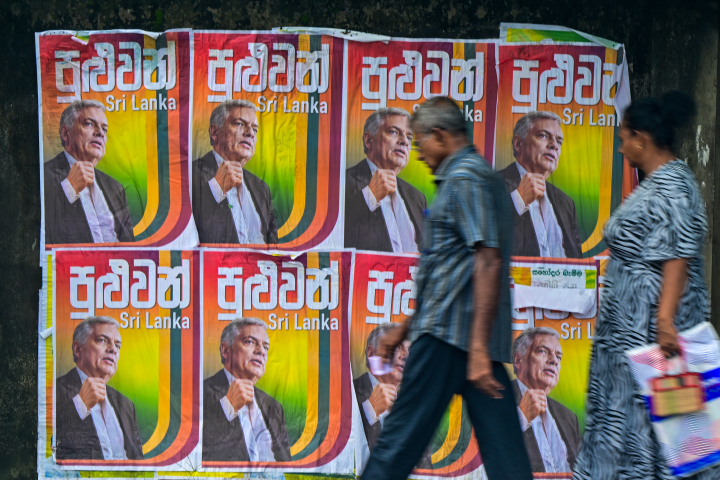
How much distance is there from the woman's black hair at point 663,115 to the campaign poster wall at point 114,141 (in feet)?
7.89

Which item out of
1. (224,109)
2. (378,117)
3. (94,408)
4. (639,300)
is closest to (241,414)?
(94,408)

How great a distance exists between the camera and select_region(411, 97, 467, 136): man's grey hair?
92.2 inches

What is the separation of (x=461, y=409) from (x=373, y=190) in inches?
53.0

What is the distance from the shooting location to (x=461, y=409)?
3768 millimetres

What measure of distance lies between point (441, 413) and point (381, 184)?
5.74 feet

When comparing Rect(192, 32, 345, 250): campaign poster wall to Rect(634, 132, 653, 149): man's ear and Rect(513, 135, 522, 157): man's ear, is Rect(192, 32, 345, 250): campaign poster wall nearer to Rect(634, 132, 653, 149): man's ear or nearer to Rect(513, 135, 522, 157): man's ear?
Rect(513, 135, 522, 157): man's ear

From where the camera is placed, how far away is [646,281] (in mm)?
2422

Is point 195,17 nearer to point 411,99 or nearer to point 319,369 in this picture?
point 411,99

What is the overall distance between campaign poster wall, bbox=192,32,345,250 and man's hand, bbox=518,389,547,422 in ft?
4.51

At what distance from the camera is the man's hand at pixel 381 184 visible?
3.76m

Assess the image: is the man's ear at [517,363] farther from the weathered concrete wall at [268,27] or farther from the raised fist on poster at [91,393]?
the raised fist on poster at [91,393]

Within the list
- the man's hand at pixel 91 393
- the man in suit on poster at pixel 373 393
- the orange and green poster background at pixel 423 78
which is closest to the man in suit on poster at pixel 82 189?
the man's hand at pixel 91 393

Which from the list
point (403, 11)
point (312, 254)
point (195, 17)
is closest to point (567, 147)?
point (403, 11)

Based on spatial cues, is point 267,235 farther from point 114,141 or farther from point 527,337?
point 527,337
